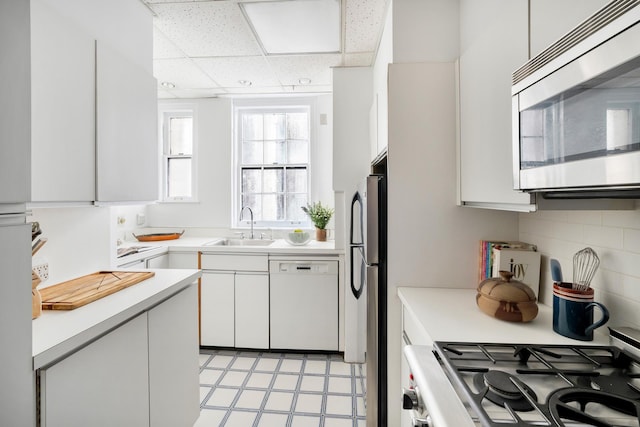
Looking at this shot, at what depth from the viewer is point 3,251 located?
0.63 metres

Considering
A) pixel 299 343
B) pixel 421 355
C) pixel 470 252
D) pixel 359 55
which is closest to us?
pixel 421 355

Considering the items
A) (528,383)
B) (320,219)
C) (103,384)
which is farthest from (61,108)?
(320,219)

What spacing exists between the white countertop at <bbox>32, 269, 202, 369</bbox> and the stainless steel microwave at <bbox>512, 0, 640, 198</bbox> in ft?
4.86

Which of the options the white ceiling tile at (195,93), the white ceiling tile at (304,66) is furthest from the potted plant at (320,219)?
the white ceiling tile at (195,93)

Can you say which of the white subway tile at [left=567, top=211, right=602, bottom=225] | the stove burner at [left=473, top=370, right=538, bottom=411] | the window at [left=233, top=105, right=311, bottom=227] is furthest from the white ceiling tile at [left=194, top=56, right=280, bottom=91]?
the stove burner at [left=473, top=370, right=538, bottom=411]

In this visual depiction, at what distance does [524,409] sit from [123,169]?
1.89m

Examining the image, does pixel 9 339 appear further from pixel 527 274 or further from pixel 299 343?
pixel 299 343

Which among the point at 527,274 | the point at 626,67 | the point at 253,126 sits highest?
the point at 253,126

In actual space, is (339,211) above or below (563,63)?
below

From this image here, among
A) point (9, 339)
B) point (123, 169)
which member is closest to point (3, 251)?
point (9, 339)

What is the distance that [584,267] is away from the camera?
3.86 ft

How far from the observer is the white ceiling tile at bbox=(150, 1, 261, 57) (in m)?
1.93

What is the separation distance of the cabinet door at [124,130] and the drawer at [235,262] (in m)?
1.06

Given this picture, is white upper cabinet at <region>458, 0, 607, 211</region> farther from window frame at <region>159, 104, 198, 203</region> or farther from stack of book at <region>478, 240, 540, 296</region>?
window frame at <region>159, 104, 198, 203</region>
